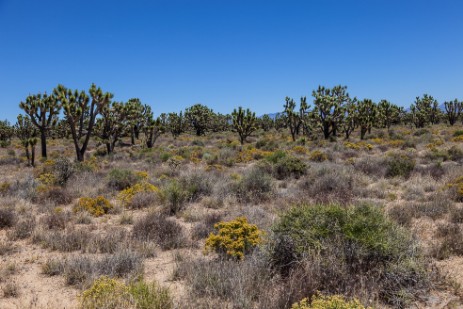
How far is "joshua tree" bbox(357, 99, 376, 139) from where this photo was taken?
30.7 meters

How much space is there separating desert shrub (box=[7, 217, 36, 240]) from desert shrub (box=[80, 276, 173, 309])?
384cm

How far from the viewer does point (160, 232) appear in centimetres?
666

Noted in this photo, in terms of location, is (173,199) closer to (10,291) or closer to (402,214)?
(10,291)

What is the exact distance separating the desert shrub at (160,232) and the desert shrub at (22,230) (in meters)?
2.28

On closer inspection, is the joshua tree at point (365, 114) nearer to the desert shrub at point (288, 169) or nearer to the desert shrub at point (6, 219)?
the desert shrub at point (288, 169)

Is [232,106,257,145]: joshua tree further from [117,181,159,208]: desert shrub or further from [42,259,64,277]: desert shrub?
[42,259,64,277]: desert shrub

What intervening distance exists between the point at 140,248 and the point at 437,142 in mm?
22872

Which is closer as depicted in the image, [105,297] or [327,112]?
[105,297]

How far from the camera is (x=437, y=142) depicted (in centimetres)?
2203

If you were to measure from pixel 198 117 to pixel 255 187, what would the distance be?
3838 cm

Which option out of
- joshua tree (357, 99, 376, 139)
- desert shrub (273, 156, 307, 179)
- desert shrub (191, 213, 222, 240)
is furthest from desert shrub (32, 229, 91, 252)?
joshua tree (357, 99, 376, 139)

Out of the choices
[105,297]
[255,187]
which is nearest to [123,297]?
[105,297]

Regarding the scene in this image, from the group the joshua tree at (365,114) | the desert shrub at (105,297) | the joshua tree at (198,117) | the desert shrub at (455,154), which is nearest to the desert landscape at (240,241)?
the desert shrub at (105,297)

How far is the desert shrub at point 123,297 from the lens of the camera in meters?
3.70
